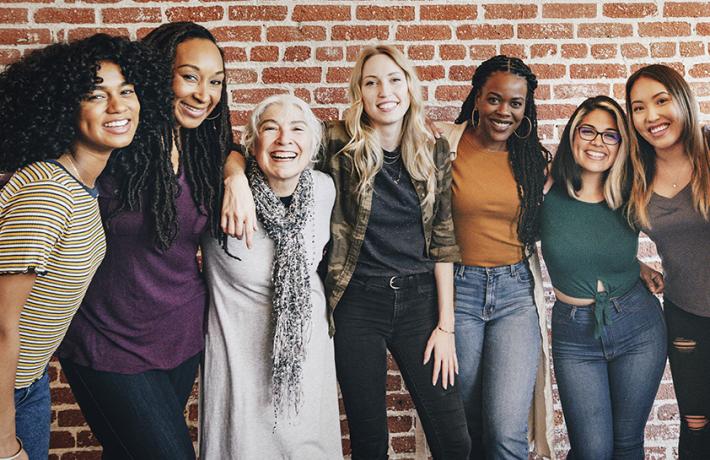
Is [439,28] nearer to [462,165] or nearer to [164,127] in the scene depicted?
[462,165]

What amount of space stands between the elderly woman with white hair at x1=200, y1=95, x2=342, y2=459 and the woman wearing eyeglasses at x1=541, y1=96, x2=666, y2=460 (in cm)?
87

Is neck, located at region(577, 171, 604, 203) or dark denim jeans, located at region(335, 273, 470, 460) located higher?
neck, located at region(577, 171, 604, 203)

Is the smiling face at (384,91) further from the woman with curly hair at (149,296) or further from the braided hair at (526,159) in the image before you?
the woman with curly hair at (149,296)

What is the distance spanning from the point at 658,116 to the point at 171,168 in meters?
1.55

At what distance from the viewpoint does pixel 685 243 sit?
2.08 m

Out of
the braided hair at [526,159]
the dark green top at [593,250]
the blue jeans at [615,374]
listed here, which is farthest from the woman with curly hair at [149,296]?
the blue jeans at [615,374]

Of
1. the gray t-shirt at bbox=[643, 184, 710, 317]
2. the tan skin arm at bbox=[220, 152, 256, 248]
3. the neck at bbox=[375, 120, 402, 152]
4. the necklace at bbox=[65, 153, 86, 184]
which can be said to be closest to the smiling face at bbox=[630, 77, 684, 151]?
the gray t-shirt at bbox=[643, 184, 710, 317]

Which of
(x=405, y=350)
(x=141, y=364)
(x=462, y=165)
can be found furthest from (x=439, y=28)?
(x=141, y=364)

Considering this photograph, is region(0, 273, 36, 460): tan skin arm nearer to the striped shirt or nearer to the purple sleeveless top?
the striped shirt

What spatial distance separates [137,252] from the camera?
5.45 feet

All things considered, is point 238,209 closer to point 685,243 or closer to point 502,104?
point 502,104

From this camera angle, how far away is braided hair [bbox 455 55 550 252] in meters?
2.15

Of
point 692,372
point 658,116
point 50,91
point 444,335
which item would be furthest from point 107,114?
point 692,372

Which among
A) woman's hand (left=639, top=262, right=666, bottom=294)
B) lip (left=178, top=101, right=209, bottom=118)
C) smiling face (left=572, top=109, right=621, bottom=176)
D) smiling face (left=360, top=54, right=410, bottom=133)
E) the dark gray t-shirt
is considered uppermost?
smiling face (left=360, top=54, right=410, bottom=133)
